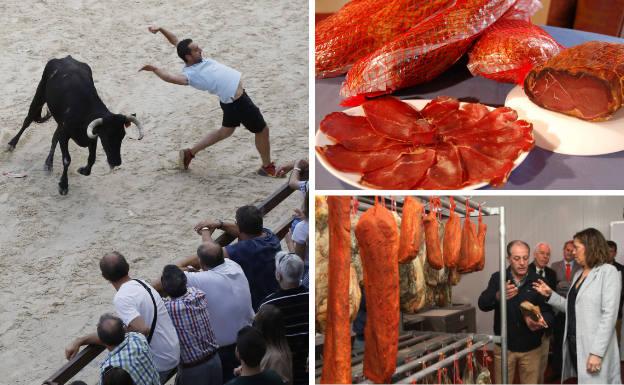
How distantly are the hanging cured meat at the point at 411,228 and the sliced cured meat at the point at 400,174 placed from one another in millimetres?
179

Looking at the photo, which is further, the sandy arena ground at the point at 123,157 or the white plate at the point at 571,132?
the sandy arena ground at the point at 123,157

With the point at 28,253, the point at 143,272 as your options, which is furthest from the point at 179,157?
the point at 28,253

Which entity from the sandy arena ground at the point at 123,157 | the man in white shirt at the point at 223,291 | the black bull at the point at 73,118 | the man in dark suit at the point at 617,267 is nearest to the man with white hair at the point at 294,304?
the man in white shirt at the point at 223,291

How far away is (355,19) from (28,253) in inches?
77.3

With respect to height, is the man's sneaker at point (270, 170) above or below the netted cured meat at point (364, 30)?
below

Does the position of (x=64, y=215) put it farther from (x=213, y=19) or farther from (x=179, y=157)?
(x=213, y=19)

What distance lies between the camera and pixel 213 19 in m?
3.14

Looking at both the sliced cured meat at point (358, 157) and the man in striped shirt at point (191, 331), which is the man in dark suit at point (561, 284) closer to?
the sliced cured meat at point (358, 157)

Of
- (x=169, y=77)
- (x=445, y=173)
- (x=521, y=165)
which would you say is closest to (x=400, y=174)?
(x=445, y=173)

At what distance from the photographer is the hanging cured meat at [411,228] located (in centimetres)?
124

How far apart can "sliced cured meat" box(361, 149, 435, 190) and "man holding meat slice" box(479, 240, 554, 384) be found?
0.21 meters

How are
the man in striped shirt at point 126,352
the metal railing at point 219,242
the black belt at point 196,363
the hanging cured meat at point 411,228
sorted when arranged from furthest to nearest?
1. the black belt at point 196,363
2. the metal railing at point 219,242
3. the man in striped shirt at point 126,352
4. the hanging cured meat at point 411,228

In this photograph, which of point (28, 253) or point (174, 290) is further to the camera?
point (28, 253)

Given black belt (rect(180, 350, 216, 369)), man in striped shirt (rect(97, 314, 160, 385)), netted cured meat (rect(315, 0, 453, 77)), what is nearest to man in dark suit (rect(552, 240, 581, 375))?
netted cured meat (rect(315, 0, 453, 77))
